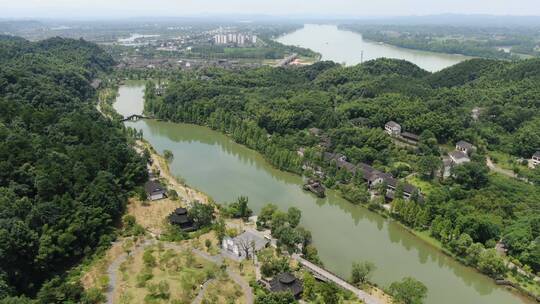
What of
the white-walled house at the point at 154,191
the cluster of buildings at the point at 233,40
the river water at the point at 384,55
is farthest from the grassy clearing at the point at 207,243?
the cluster of buildings at the point at 233,40

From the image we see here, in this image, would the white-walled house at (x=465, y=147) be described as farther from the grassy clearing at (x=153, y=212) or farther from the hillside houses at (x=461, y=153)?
the grassy clearing at (x=153, y=212)

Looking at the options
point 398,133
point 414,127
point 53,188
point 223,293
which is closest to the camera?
point 223,293

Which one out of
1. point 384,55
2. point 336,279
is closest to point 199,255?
point 336,279

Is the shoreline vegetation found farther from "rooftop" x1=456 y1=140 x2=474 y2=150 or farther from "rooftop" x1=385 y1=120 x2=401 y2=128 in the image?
"rooftop" x1=456 y1=140 x2=474 y2=150

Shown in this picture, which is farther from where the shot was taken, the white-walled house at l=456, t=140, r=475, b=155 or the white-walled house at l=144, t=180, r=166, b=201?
the white-walled house at l=456, t=140, r=475, b=155

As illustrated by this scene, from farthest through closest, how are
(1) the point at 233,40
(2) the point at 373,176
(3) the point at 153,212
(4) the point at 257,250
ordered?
(1) the point at 233,40, (2) the point at 373,176, (3) the point at 153,212, (4) the point at 257,250

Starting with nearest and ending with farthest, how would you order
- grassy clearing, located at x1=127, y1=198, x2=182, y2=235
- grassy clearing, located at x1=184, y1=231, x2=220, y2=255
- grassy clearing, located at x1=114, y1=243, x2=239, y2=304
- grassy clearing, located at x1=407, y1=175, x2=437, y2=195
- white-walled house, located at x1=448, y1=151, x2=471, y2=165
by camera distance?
grassy clearing, located at x1=114, y1=243, x2=239, y2=304
grassy clearing, located at x1=184, y1=231, x2=220, y2=255
grassy clearing, located at x1=127, y1=198, x2=182, y2=235
grassy clearing, located at x1=407, y1=175, x2=437, y2=195
white-walled house, located at x1=448, y1=151, x2=471, y2=165

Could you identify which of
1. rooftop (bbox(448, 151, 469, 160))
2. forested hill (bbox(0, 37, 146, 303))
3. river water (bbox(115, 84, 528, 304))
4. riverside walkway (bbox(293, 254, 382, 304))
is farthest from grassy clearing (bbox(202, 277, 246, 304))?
rooftop (bbox(448, 151, 469, 160))

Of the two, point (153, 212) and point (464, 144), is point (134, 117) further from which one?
point (464, 144)
